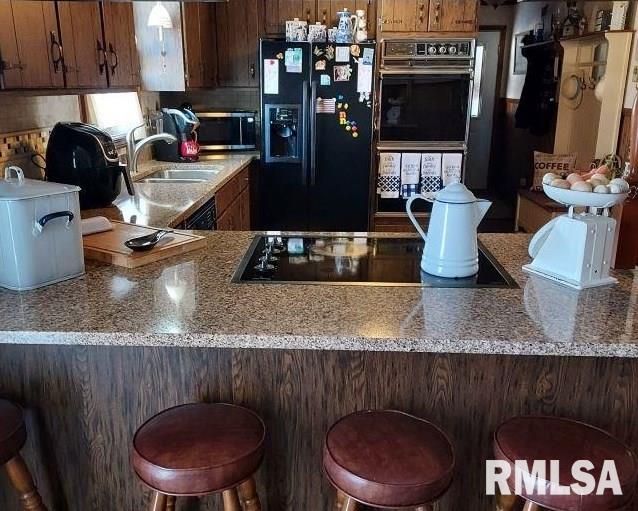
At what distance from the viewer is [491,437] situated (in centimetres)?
159

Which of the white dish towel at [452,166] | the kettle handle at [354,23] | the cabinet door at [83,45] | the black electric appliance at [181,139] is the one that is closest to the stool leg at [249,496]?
the cabinet door at [83,45]

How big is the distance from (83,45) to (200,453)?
1874 mm

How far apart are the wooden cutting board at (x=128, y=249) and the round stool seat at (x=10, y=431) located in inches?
19.4

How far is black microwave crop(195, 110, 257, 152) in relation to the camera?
179 inches

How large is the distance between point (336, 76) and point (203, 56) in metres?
0.99

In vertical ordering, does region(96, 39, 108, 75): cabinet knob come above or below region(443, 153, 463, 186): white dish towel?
above

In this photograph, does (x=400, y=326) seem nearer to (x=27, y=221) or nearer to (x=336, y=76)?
(x=27, y=221)

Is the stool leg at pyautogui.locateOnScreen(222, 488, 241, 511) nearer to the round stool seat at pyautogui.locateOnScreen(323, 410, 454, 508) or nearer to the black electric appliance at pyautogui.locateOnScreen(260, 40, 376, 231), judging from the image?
the round stool seat at pyautogui.locateOnScreen(323, 410, 454, 508)

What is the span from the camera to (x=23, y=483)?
1.47m

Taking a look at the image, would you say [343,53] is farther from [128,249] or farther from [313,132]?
[128,249]

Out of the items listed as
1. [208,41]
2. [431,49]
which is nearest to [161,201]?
[208,41]

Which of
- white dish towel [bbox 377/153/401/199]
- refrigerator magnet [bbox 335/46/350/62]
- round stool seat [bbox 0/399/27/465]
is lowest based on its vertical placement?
round stool seat [bbox 0/399/27/465]

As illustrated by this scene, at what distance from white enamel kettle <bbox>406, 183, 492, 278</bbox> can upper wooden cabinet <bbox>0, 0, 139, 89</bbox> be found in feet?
4.29

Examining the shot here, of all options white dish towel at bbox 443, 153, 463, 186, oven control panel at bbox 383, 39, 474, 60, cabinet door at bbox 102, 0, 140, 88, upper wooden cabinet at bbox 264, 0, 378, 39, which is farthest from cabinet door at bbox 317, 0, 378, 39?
cabinet door at bbox 102, 0, 140, 88
